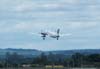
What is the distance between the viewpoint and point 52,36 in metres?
182

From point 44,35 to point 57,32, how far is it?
36.8 feet

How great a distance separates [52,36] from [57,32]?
147 inches

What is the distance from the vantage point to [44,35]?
175 metres

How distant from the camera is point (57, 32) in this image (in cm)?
18512

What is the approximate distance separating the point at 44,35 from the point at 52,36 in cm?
780
